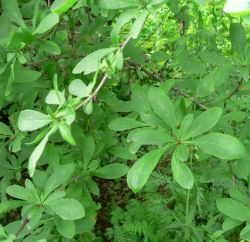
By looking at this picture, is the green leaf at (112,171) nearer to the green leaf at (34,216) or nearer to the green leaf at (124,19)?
the green leaf at (34,216)

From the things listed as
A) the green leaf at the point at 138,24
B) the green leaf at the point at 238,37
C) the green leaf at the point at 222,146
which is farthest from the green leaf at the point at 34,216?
the green leaf at the point at 238,37

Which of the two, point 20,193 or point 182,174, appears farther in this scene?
point 20,193

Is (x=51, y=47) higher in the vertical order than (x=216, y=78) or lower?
higher

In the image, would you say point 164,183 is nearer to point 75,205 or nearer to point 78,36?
point 78,36

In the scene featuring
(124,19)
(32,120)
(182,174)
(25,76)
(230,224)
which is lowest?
(230,224)

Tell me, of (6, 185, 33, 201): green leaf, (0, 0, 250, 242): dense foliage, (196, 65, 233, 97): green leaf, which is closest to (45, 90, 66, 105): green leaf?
(0, 0, 250, 242): dense foliage

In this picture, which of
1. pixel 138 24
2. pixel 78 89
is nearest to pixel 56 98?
pixel 78 89

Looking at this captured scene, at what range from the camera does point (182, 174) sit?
0.98m

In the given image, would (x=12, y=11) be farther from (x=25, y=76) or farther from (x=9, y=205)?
(x=9, y=205)

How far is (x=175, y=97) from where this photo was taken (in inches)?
68.7

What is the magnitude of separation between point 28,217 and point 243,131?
66 cm

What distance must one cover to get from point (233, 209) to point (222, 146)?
0.94ft

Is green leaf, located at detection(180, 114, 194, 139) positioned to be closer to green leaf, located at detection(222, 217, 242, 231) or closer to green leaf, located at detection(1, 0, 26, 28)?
green leaf, located at detection(222, 217, 242, 231)

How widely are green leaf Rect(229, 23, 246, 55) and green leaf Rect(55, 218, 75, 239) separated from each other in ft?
2.07
